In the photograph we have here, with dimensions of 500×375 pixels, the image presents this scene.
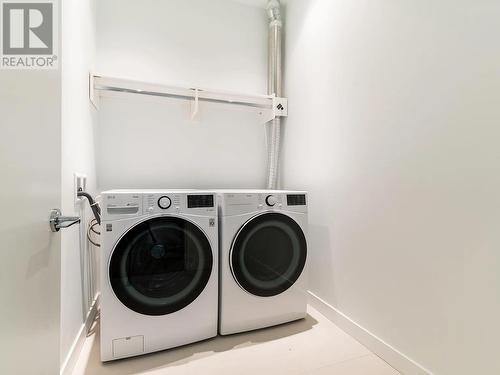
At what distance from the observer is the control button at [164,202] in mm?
1336

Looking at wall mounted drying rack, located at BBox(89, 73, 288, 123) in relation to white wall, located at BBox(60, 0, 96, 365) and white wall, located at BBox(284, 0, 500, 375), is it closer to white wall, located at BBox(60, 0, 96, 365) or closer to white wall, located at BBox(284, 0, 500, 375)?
white wall, located at BBox(60, 0, 96, 365)

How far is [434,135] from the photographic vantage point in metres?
1.10

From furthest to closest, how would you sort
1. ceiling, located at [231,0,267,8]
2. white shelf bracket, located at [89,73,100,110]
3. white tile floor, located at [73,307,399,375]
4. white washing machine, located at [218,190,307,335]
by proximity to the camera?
ceiling, located at [231,0,267,8] → white shelf bracket, located at [89,73,100,110] → white washing machine, located at [218,190,307,335] → white tile floor, located at [73,307,399,375]

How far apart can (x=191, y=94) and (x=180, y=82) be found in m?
0.34

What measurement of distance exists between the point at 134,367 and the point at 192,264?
55 cm

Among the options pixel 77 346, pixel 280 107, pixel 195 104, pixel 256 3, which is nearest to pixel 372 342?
pixel 77 346

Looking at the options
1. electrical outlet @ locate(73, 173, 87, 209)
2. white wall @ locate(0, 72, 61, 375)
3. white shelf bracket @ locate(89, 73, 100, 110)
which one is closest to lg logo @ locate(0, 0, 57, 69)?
white wall @ locate(0, 72, 61, 375)

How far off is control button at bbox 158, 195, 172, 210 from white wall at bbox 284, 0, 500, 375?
1.05 m

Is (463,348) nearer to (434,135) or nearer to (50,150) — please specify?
(434,135)

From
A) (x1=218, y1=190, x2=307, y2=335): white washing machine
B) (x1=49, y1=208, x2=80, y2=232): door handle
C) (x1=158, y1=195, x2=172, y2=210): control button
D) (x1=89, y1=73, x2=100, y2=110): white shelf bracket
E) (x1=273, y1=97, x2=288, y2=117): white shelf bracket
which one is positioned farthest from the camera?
(x1=273, y1=97, x2=288, y2=117): white shelf bracket

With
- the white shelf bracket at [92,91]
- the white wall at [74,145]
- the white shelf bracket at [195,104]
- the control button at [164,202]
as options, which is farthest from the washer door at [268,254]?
the white shelf bracket at [92,91]

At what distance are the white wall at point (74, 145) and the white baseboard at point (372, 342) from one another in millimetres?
1484

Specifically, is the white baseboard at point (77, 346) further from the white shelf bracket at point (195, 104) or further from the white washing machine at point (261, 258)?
the white shelf bracket at point (195, 104)

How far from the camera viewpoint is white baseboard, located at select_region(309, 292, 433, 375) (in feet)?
3.87
